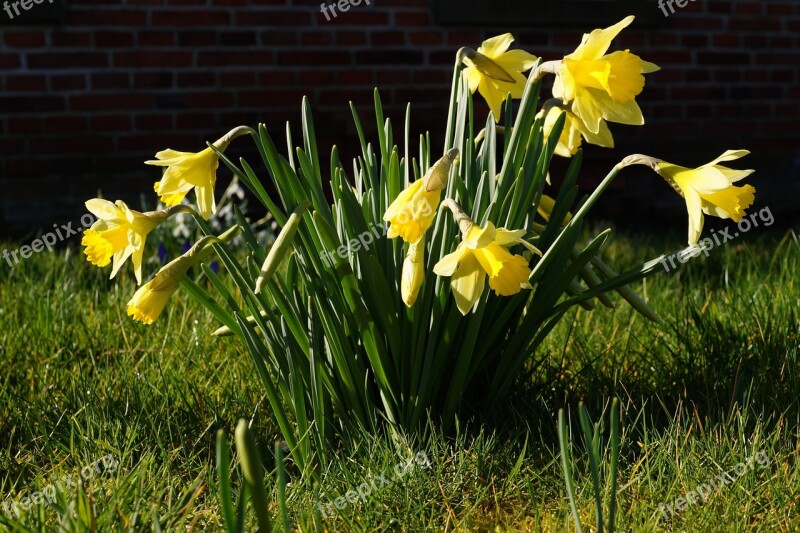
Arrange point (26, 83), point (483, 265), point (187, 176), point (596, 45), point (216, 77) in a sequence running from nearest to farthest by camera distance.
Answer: point (483, 265)
point (596, 45)
point (187, 176)
point (26, 83)
point (216, 77)

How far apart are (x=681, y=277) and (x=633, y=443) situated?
151cm

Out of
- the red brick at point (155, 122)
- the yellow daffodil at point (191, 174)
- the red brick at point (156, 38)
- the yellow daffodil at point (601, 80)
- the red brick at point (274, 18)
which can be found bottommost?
the red brick at point (155, 122)

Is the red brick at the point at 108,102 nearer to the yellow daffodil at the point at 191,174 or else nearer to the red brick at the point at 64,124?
the red brick at the point at 64,124

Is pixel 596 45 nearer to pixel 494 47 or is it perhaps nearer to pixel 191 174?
pixel 494 47

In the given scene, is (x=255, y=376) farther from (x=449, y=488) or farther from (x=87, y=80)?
(x=87, y=80)

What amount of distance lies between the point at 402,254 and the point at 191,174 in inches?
15.6

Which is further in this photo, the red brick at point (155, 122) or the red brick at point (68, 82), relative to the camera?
the red brick at point (155, 122)

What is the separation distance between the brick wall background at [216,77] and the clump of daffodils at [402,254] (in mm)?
2669

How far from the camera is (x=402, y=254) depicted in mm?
1674

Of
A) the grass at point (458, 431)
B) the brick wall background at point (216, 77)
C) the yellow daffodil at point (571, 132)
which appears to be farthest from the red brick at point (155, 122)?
the yellow daffodil at point (571, 132)

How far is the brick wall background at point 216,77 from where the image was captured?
13.3 feet

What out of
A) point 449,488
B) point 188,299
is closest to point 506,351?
point 449,488

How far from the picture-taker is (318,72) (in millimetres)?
4383

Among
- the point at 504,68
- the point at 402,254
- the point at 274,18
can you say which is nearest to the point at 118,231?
the point at 402,254
